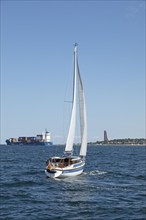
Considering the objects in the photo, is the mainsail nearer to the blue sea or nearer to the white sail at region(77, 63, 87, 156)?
the white sail at region(77, 63, 87, 156)

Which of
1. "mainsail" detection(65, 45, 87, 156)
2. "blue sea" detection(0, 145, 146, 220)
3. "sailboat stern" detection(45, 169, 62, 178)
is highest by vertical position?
"mainsail" detection(65, 45, 87, 156)

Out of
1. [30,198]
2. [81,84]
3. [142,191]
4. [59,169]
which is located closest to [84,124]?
[81,84]

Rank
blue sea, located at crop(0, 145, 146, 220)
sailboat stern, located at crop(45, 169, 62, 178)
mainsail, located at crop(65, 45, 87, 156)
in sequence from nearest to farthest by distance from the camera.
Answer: blue sea, located at crop(0, 145, 146, 220)
sailboat stern, located at crop(45, 169, 62, 178)
mainsail, located at crop(65, 45, 87, 156)

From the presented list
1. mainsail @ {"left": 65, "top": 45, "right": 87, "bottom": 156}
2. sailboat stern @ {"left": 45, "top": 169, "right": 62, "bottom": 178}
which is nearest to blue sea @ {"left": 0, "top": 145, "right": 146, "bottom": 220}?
sailboat stern @ {"left": 45, "top": 169, "right": 62, "bottom": 178}

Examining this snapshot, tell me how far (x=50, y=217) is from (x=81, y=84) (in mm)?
31962

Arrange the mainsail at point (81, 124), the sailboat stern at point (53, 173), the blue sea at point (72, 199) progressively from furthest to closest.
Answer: the mainsail at point (81, 124) < the sailboat stern at point (53, 173) < the blue sea at point (72, 199)

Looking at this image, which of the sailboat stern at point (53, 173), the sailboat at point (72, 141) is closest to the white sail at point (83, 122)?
the sailboat at point (72, 141)

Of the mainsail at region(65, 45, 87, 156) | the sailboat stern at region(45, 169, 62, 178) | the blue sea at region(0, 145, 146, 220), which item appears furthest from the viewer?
the mainsail at region(65, 45, 87, 156)

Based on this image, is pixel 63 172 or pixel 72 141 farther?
pixel 72 141

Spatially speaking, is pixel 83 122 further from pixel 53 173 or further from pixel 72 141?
pixel 53 173

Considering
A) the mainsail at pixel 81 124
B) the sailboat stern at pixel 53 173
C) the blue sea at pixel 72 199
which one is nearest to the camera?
the blue sea at pixel 72 199

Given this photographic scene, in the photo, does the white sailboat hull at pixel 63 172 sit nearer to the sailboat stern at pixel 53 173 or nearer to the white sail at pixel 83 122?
the sailboat stern at pixel 53 173

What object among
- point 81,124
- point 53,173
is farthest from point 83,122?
point 53,173

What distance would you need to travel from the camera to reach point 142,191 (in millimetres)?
34250
